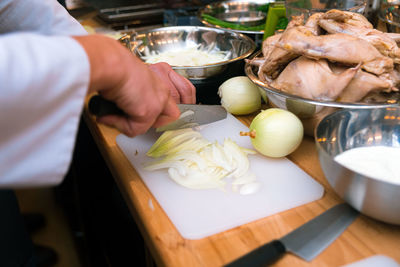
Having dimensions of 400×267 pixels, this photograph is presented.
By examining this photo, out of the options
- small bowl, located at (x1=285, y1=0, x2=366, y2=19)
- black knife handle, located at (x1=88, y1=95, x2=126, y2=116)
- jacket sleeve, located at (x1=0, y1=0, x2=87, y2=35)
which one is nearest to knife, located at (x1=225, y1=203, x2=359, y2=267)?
black knife handle, located at (x1=88, y1=95, x2=126, y2=116)

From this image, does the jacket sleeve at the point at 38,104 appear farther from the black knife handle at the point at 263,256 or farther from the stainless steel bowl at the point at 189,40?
the stainless steel bowl at the point at 189,40

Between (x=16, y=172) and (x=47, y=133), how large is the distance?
3.1 inches

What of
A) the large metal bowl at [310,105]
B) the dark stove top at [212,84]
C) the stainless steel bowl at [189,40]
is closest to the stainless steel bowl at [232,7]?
the stainless steel bowl at [189,40]

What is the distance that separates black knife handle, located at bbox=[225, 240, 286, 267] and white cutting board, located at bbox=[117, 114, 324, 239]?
0.10 m

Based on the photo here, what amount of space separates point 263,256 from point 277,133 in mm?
328

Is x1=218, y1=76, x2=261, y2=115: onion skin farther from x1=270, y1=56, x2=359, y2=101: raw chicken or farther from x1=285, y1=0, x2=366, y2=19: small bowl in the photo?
x1=285, y1=0, x2=366, y2=19: small bowl

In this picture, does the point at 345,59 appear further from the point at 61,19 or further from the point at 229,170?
the point at 61,19

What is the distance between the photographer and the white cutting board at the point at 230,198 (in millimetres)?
728

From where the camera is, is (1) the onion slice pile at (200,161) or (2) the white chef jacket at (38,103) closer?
(2) the white chef jacket at (38,103)

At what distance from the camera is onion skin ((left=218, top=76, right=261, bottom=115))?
107 cm

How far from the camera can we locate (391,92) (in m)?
0.87

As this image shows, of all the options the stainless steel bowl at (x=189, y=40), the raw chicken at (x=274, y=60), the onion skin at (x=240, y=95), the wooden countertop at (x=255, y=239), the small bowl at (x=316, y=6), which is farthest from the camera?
the stainless steel bowl at (x=189, y=40)

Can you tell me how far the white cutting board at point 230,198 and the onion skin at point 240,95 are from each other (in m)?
0.21

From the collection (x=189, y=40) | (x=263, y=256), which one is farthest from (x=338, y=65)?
(x=189, y=40)
